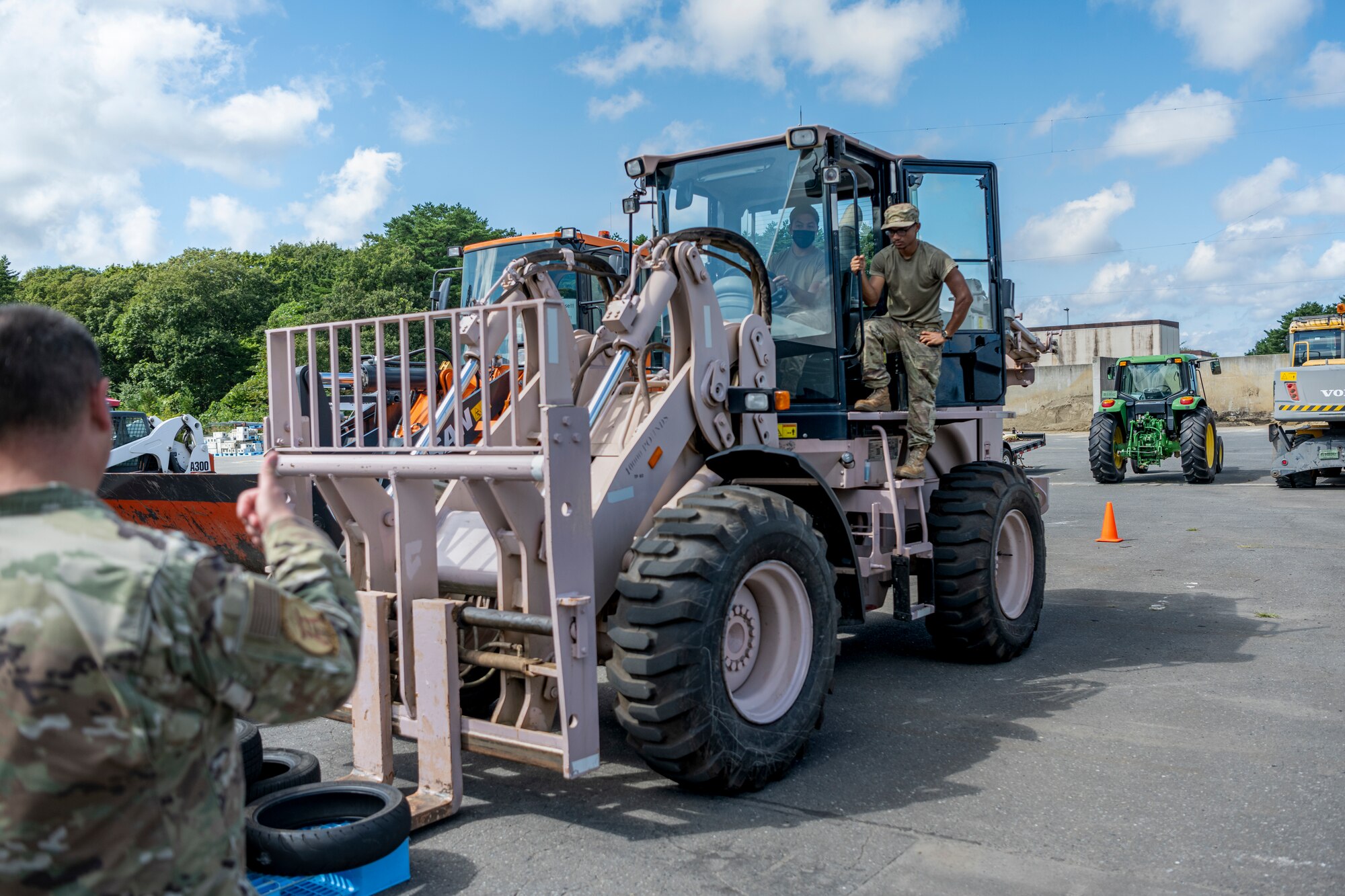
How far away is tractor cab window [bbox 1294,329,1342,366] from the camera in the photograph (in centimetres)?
2108

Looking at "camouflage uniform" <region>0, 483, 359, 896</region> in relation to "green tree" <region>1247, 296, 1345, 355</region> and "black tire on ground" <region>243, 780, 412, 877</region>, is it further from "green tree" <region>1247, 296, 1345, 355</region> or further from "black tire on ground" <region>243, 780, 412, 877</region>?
"green tree" <region>1247, 296, 1345, 355</region>

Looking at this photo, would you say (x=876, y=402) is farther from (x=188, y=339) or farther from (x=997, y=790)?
(x=188, y=339)

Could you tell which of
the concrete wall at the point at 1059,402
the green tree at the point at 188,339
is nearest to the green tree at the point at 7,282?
the green tree at the point at 188,339

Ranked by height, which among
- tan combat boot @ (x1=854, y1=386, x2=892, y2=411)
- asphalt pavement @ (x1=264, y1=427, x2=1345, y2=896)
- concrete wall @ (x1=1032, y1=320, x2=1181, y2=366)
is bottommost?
asphalt pavement @ (x1=264, y1=427, x2=1345, y2=896)

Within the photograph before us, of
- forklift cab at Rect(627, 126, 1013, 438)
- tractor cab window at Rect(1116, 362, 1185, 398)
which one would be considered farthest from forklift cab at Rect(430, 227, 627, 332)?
tractor cab window at Rect(1116, 362, 1185, 398)

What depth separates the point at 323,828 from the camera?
12.3 feet

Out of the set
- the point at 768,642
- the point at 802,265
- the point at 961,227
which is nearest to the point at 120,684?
the point at 768,642

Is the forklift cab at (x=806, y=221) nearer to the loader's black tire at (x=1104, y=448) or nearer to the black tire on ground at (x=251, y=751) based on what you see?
the black tire on ground at (x=251, y=751)

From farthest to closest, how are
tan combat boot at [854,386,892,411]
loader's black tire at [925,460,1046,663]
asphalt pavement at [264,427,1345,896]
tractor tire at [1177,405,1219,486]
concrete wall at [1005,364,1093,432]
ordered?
1. concrete wall at [1005,364,1093,432]
2. tractor tire at [1177,405,1219,486]
3. loader's black tire at [925,460,1046,663]
4. tan combat boot at [854,386,892,411]
5. asphalt pavement at [264,427,1345,896]

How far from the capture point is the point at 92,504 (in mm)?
1749

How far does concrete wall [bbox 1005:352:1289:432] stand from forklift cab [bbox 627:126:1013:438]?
34.6 meters

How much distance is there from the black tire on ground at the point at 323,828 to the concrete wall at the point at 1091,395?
38.5 m

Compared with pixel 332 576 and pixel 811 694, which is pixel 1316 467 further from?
pixel 332 576

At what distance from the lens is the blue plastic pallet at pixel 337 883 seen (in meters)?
3.74
